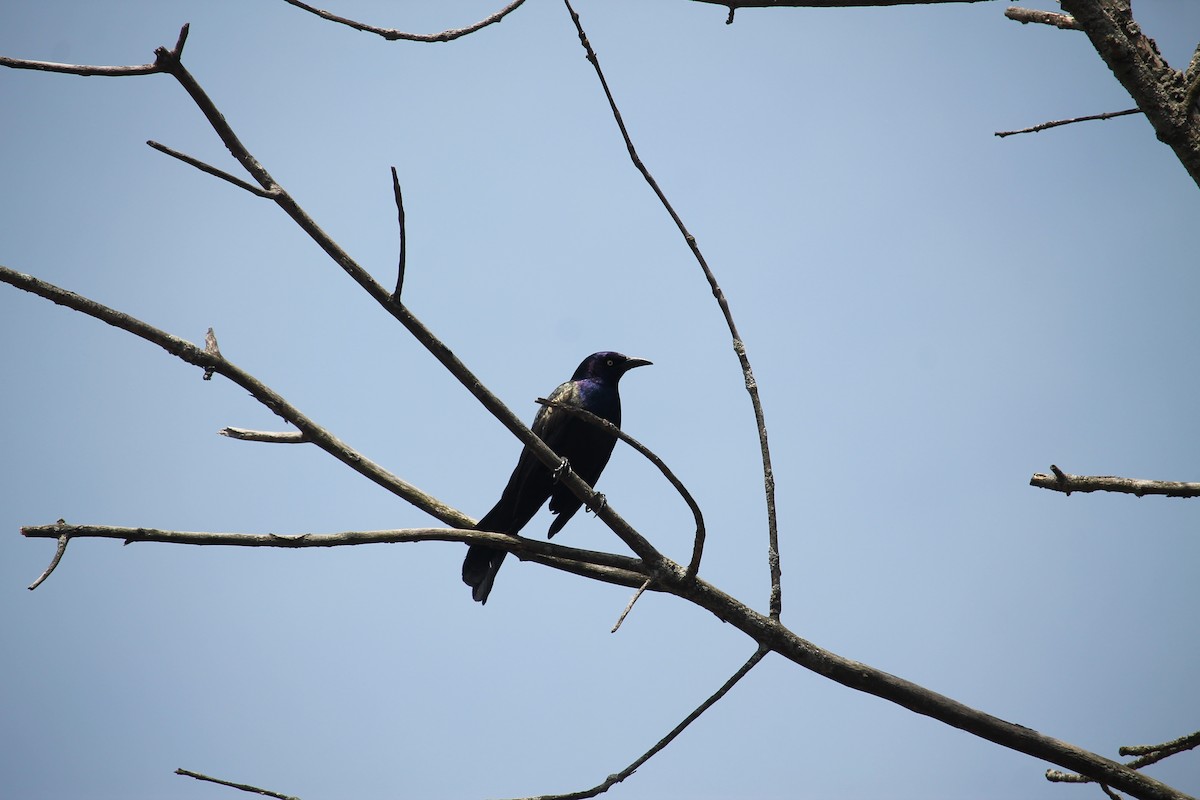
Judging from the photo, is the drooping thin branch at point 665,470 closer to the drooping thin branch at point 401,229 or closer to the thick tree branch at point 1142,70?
the drooping thin branch at point 401,229

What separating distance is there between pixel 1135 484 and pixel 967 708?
0.96 metres

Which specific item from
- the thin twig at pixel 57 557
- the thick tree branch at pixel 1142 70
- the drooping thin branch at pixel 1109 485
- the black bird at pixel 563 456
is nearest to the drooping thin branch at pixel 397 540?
the thin twig at pixel 57 557

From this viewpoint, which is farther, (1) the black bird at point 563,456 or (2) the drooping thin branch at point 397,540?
(1) the black bird at point 563,456

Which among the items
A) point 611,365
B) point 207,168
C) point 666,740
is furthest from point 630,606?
point 611,365

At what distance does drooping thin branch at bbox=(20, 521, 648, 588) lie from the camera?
285cm

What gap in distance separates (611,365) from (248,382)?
3.77 metres

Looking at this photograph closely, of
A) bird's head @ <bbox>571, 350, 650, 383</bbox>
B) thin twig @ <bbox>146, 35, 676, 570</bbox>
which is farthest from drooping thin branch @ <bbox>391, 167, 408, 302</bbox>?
bird's head @ <bbox>571, 350, 650, 383</bbox>

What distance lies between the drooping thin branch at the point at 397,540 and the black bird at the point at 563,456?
1084mm

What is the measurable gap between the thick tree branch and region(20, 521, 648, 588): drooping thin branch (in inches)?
84.7

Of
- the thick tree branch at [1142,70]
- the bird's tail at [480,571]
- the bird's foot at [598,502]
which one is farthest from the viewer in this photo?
the bird's tail at [480,571]

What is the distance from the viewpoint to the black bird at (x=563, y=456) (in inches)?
204

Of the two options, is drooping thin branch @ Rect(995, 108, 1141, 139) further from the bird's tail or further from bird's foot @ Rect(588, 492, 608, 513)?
the bird's tail

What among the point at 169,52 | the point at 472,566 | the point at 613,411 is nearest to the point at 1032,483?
the point at 169,52

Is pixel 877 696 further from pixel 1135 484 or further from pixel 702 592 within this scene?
pixel 1135 484
